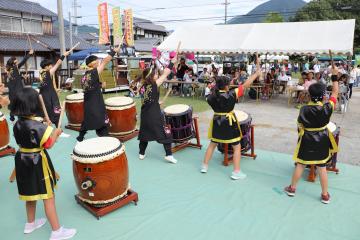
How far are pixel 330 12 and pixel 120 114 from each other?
3702cm

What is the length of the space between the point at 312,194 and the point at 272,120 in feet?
13.6

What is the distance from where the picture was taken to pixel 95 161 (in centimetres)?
278

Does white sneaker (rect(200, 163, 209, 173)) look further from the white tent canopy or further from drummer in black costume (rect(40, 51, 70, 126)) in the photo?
the white tent canopy

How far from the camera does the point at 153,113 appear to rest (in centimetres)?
415

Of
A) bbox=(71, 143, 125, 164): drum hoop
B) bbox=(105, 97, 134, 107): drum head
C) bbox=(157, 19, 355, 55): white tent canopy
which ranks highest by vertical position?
bbox=(157, 19, 355, 55): white tent canopy

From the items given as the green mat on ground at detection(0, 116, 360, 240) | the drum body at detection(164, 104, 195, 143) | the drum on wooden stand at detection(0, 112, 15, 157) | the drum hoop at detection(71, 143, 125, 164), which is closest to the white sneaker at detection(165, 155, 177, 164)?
the green mat on ground at detection(0, 116, 360, 240)

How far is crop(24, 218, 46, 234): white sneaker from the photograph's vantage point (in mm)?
2664

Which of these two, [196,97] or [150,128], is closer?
[150,128]

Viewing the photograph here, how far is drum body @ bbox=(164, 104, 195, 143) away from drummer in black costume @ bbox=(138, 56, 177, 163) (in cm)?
40

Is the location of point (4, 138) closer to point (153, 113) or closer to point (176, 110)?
point (153, 113)

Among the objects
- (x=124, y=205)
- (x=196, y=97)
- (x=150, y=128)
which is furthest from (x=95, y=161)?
(x=196, y=97)

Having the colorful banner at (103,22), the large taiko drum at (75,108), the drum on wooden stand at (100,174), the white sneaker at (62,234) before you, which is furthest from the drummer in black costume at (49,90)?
the colorful banner at (103,22)

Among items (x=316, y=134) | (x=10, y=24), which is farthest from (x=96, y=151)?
(x=10, y=24)

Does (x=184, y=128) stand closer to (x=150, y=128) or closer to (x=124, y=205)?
(x=150, y=128)
